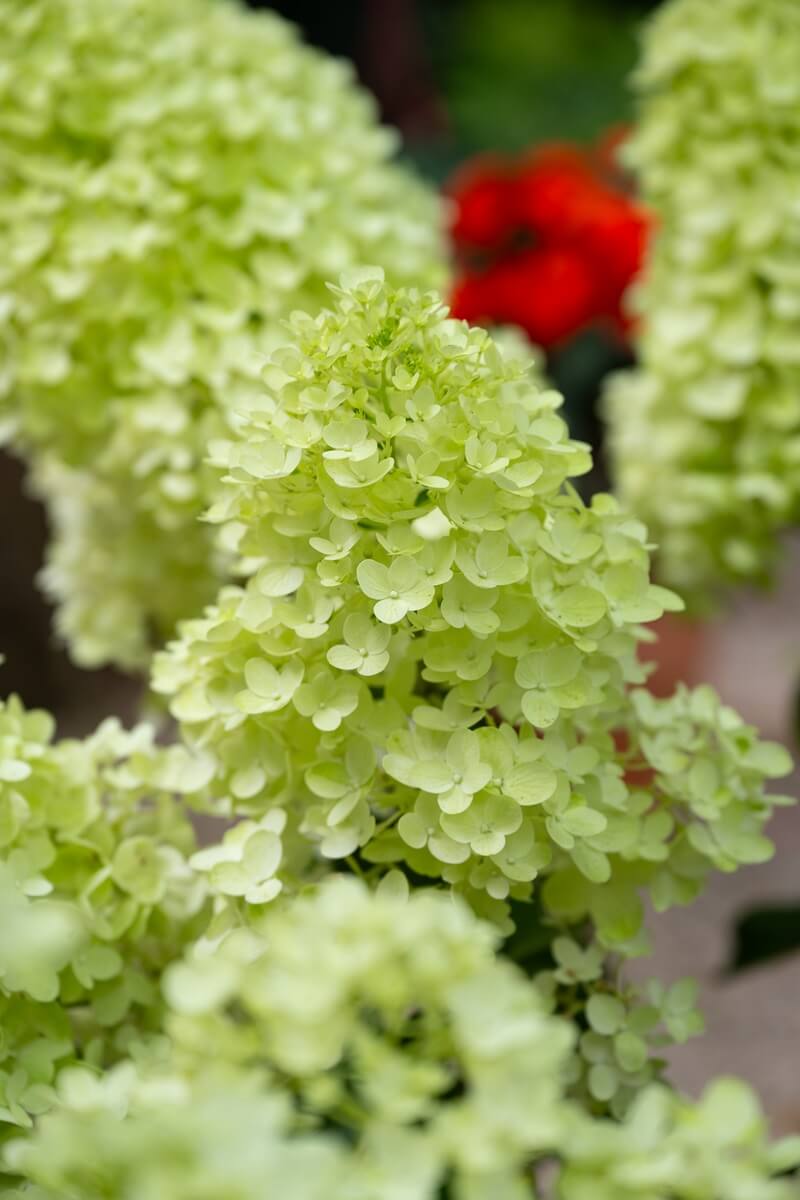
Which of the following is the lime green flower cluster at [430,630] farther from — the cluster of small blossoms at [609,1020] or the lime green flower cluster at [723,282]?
the lime green flower cluster at [723,282]

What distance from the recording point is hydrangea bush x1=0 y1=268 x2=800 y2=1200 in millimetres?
346

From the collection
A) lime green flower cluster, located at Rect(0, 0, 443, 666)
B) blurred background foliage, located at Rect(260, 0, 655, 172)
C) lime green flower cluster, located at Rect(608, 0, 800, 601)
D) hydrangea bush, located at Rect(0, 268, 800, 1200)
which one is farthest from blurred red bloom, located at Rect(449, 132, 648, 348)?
blurred background foliage, located at Rect(260, 0, 655, 172)

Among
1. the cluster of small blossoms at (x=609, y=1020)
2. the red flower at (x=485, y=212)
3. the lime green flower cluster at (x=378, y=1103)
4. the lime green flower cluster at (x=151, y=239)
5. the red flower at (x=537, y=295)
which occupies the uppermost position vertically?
the red flower at (x=485, y=212)

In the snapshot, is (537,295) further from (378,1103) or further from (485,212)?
(378,1103)

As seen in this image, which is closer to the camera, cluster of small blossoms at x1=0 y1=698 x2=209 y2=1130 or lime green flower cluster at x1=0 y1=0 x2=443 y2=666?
cluster of small blossoms at x1=0 y1=698 x2=209 y2=1130

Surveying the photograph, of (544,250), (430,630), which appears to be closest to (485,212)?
(544,250)

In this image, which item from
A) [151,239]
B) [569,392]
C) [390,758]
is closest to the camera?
[390,758]

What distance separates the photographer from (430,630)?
36 centimetres

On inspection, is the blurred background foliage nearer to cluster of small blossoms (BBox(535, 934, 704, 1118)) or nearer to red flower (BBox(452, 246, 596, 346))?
red flower (BBox(452, 246, 596, 346))

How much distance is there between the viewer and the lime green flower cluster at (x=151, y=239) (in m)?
0.59

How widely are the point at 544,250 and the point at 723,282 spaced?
328mm

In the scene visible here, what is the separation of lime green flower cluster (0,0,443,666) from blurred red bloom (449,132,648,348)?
315 millimetres

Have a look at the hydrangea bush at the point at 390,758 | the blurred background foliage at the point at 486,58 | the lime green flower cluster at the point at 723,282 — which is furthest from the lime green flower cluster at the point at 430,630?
the blurred background foliage at the point at 486,58

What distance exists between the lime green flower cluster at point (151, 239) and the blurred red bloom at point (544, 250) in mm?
315
